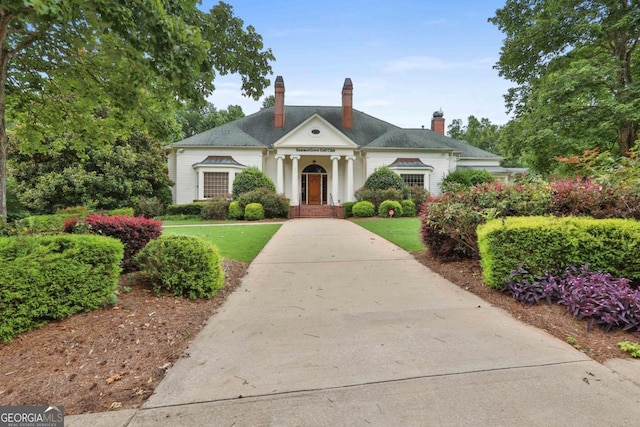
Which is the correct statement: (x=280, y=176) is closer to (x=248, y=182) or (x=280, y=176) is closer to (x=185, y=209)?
(x=248, y=182)

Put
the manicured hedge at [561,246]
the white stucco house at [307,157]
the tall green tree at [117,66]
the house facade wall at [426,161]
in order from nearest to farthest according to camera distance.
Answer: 1. the tall green tree at [117,66]
2. the manicured hedge at [561,246]
3. the white stucco house at [307,157]
4. the house facade wall at [426,161]

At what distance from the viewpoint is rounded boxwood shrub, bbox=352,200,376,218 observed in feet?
58.5

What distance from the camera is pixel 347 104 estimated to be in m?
24.7

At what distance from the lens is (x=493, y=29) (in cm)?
1669

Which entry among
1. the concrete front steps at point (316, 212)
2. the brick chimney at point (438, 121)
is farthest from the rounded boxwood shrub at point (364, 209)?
the brick chimney at point (438, 121)

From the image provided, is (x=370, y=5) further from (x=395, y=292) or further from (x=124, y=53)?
(x=395, y=292)

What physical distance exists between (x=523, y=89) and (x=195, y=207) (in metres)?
21.4

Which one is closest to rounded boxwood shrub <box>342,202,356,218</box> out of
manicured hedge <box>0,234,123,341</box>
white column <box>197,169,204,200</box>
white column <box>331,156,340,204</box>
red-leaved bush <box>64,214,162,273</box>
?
white column <box>331,156,340,204</box>

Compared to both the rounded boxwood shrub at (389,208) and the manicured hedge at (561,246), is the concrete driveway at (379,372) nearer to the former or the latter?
the manicured hedge at (561,246)

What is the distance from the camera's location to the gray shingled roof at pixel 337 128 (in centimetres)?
2128

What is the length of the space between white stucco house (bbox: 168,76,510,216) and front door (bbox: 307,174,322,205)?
0.04m

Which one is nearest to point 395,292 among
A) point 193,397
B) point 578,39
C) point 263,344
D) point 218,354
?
point 263,344

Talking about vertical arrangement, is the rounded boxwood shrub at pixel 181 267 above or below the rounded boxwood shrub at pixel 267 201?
below

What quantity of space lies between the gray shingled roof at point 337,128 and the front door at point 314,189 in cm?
401
